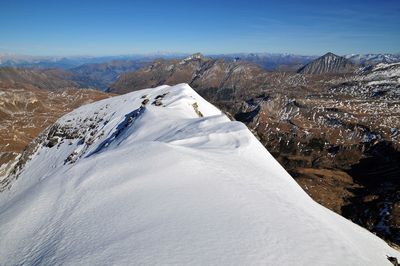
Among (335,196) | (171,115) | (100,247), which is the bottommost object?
(335,196)

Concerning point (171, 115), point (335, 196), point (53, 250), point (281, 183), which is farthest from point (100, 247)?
point (335, 196)

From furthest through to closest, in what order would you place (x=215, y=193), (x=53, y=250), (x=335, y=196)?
(x=335, y=196) < (x=215, y=193) < (x=53, y=250)

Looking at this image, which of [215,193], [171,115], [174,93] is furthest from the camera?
[174,93]

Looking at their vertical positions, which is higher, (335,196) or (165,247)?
(165,247)

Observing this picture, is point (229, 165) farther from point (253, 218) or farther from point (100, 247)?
point (100, 247)

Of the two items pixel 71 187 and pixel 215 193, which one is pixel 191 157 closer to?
pixel 215 193

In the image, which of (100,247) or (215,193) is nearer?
(100,247)
